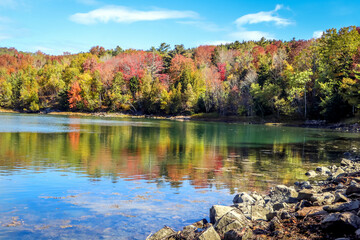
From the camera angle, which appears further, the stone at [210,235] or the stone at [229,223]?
the stone at [229,223]

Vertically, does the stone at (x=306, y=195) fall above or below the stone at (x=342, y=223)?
below

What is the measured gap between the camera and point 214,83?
9744 centimetres

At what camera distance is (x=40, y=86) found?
12762cm

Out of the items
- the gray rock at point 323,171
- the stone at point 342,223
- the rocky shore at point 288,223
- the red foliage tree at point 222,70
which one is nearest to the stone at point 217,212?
the rocky shore at point 288,223

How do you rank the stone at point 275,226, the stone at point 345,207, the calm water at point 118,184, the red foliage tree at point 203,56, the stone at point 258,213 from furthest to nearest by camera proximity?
the red foliage tree at point 203,56 < the calm water at point 118,184 < the stone at point 258,213 < the stone at point 345,207 < the stone at point 275,226

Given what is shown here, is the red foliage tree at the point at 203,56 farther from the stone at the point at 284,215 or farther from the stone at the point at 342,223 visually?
the stone at the point at 342,223

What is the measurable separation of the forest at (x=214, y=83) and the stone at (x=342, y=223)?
53089 millimetres

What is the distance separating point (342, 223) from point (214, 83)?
92508 mm

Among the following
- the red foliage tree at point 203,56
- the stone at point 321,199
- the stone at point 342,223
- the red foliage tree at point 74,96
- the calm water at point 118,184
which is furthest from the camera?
the red foliage tree at point 203,56

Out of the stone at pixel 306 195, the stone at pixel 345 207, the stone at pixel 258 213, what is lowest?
the stone at pixel 258 213

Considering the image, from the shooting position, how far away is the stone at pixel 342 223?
6113 millimetres

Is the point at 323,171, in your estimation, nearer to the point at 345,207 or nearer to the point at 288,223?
the point at 345,207

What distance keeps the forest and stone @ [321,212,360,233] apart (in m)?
53.1

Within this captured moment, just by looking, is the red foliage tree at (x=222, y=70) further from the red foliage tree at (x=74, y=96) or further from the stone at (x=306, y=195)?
the stone at (x=306, y=195)
